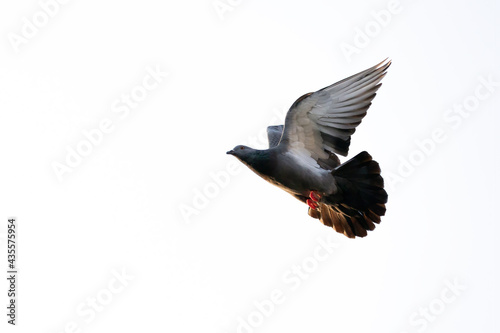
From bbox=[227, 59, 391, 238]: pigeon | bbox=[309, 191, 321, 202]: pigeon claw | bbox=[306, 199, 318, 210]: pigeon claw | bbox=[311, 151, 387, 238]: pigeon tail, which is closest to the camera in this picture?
bbox=[311, 151, 387, 238]: pigeon tail

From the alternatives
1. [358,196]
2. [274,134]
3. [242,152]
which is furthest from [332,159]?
[274,134]

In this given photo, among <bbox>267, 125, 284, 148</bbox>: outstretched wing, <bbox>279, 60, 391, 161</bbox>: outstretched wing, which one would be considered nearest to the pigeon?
<bbox>279, 60, 391, 161</bbox>: outstretched wing

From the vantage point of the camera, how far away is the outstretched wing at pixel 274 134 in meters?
14.7

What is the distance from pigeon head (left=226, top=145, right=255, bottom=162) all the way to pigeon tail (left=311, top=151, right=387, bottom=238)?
1.36m

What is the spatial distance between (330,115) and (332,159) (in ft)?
A: 2.60

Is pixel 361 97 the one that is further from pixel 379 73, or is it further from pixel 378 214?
pixel 378 214

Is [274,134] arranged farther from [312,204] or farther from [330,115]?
[330,115]

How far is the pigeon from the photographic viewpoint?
12.5 m

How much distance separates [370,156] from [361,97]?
1.00 meters

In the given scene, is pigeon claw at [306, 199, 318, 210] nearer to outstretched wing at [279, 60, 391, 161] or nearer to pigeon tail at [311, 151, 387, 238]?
pigeon tail at [311, 151, 387, 238]

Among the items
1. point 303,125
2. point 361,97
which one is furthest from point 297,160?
point 361,97

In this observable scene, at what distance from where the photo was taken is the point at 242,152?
13031 mm

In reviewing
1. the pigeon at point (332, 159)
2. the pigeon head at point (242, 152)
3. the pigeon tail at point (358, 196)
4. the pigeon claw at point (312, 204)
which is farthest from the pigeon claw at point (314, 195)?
the pigeon head at point (242, 152)

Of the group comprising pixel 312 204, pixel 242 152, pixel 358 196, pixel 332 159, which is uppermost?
pixel 242 152
